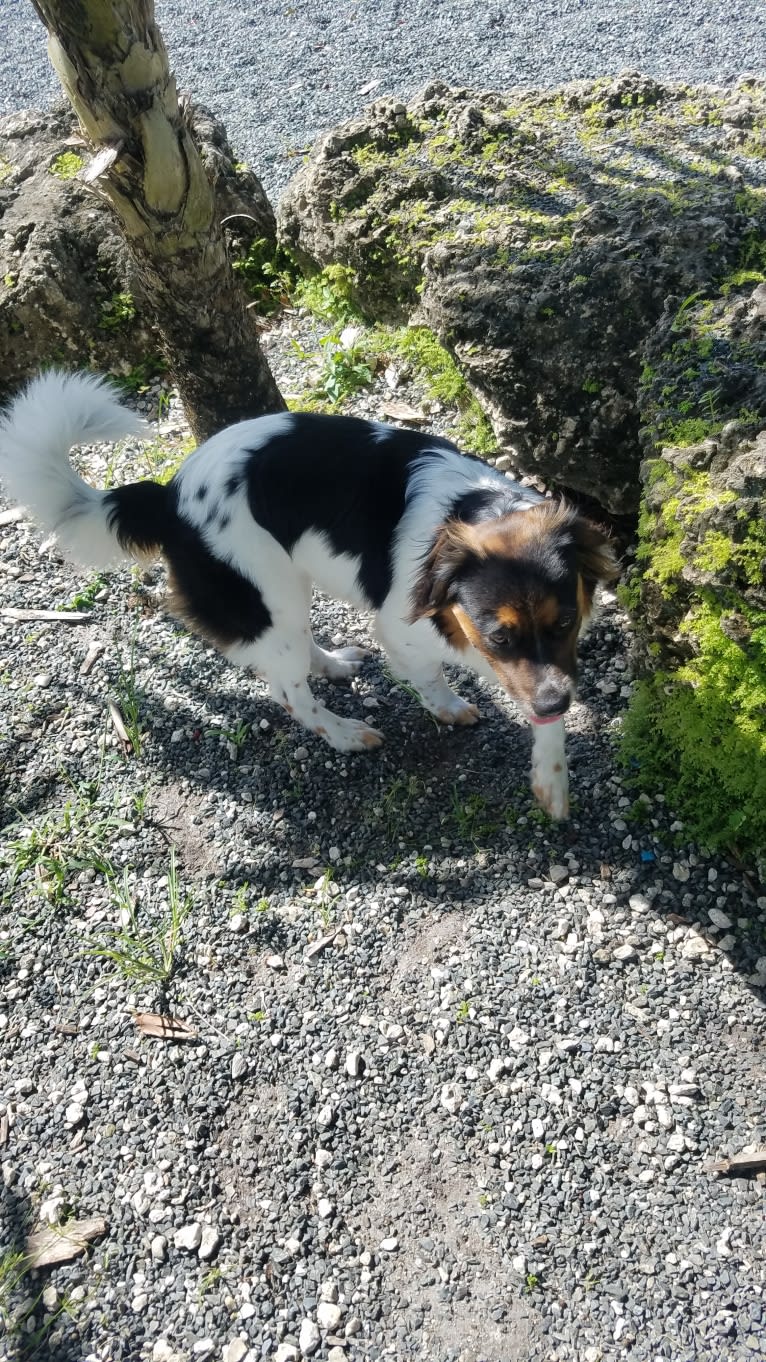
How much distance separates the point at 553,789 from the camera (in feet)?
10.7

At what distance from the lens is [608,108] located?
4.87 m

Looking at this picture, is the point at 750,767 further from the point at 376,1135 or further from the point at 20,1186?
the point at 20,1186

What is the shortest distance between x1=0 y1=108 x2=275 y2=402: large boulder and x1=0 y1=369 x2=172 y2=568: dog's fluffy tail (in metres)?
2.21

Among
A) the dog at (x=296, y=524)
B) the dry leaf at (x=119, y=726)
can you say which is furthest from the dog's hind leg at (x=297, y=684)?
the dry leaf at (x=119, y=726)

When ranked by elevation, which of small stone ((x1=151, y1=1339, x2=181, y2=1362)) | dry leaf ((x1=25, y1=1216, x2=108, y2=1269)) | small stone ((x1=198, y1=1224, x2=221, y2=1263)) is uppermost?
dry leaf ((x1=25, y1=1216, x2=108, y2=1269))

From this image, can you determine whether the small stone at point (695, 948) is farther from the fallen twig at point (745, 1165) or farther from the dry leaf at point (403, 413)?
the dry leaf at point (403, 413)

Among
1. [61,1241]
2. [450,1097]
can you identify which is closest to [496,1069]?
[450,1097]

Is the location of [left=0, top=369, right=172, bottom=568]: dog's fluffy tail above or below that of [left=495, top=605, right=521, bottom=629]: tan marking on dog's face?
above

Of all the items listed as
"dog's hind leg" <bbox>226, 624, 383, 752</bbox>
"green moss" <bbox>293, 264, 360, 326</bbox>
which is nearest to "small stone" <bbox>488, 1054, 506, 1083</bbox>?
"dog's hind leg" <bbox>226, 624, 383, 752</bbox>

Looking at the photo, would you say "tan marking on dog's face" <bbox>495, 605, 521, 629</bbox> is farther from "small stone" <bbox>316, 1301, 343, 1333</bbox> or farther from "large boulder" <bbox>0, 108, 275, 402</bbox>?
"large boulder" <bbox>0, 108, 275, 402</bbox>

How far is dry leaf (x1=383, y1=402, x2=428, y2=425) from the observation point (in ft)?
15.5

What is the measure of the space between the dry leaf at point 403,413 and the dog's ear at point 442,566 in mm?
1919

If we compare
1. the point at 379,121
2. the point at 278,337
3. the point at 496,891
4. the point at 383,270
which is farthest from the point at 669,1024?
the point at 379,121

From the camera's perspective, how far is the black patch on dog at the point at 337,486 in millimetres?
3182
